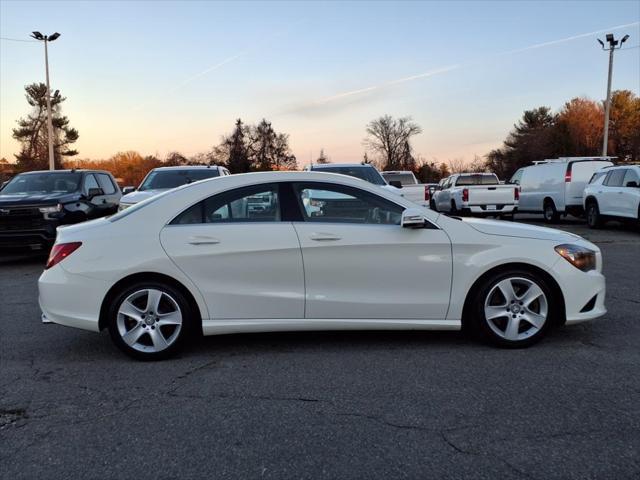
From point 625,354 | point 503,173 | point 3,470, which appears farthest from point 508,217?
point 503,173

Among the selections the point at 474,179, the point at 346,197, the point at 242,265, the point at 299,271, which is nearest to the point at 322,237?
the point at 299,271

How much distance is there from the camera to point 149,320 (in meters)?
4.52

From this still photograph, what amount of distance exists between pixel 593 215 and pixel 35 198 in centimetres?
1432

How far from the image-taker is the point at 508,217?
22203 mm

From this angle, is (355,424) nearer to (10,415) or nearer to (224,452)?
(224,452)

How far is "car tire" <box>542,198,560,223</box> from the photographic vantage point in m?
18.5

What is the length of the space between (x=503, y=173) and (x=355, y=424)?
78.6 metres

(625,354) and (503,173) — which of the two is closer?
(625,354)

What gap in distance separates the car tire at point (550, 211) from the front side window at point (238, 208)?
15943mm

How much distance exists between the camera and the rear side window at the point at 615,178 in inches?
574

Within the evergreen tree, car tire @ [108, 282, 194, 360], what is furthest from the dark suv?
the evergreen tree

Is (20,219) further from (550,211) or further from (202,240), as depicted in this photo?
(550,211)

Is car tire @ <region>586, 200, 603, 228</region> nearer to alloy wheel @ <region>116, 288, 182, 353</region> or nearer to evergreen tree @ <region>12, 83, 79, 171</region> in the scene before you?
alloy wheel @ <region>116, 288, 182, 353</region>

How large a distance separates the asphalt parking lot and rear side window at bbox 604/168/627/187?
10.7m
